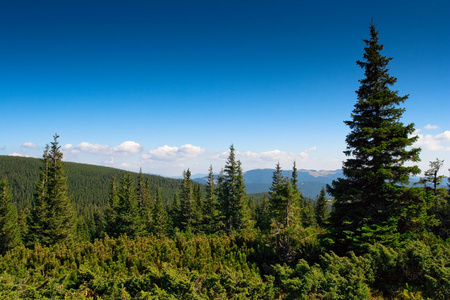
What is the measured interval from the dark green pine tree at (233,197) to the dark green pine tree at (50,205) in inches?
717

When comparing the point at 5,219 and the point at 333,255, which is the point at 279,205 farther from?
the point at 5,219

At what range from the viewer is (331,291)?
20.6 feet

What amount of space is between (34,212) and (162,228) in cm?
2003

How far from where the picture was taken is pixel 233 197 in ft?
96.0

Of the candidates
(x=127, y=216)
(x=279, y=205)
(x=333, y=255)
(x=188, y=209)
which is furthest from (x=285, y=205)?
(x=188, y=209)

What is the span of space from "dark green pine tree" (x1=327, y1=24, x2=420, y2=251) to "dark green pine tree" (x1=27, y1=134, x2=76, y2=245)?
27.3 m

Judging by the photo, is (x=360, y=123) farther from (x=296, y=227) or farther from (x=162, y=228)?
(x=162, y=228)

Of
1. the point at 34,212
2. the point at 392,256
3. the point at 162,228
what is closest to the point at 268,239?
the point at 392,256

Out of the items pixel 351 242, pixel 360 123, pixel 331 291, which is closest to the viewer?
pixel 331 291

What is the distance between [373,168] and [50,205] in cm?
3029

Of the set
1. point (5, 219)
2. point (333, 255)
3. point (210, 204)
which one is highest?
point (333, 255)

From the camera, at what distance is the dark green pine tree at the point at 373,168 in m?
10.6

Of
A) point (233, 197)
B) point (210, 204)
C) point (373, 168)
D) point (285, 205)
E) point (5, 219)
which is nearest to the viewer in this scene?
point (373, 168)

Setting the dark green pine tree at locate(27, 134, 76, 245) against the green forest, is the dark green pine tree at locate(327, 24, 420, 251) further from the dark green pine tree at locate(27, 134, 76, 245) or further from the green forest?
Result: the dark green pine tree at locate(27, 134, 76, 245)
